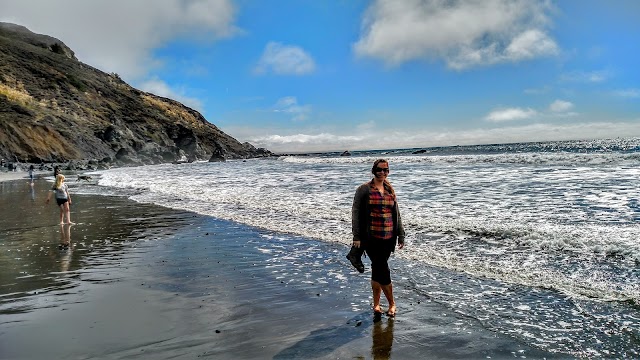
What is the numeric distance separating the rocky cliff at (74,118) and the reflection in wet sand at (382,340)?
64.6m

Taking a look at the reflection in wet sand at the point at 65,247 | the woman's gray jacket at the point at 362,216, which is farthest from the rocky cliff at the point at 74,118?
the woman's gray jacket at the point at 362,216

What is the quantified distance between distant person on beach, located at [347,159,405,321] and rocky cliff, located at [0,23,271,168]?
2518 inches

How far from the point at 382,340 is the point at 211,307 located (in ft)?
8.36

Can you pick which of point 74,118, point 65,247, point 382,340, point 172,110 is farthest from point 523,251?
point 172,110

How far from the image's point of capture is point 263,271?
810cm

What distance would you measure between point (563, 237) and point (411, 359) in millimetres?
7303

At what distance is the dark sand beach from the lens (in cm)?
470

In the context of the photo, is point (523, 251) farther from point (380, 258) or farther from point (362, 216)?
point (362, 216)

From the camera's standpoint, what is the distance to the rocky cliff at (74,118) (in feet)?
203

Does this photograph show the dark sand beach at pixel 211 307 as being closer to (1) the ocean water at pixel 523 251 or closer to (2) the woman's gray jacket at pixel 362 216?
(1) the ocean water at pixel 523 251

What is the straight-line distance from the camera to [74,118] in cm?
8112

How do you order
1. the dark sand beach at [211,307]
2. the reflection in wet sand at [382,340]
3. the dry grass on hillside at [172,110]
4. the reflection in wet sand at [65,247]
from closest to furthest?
the reflection in wet sand at [382,340] → the dark sand beach at [211,307] → the reflection in wet sand at [65,247] → the dry grass on hillside at [172,110]

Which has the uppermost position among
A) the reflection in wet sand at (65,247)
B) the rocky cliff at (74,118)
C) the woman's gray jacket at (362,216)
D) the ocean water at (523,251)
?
the rocky cliff at (74,118)

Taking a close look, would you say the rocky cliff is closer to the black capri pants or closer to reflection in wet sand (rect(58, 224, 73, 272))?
reflection in wet sand (rect(58, 224, 73, 272))
